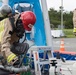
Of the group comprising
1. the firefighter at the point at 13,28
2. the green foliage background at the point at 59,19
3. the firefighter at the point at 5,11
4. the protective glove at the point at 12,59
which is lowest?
the green foliage background at the point at 59,19

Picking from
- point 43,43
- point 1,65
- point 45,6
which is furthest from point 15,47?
point 43,43

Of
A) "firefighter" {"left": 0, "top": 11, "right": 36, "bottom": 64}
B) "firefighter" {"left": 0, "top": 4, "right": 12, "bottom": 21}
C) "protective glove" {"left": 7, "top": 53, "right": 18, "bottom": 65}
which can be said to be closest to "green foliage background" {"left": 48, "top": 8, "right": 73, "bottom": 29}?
"firefighter" {"left": 0, "top": 4, "right": 12, "bottom": 21}

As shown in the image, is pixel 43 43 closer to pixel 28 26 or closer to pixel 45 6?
pixel 45 6

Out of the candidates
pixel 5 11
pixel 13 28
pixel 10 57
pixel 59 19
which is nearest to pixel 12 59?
pixel 10 57

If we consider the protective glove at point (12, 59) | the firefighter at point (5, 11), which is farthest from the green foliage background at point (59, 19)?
the protective glove at point (12, 59)

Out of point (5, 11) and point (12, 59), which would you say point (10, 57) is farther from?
point (5, 11)

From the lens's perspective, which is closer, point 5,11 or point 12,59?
point 12,59

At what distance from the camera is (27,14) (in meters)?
4.23

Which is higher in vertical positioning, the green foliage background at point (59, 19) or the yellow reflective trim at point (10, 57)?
the yellow reflective trim at point (10, 57)

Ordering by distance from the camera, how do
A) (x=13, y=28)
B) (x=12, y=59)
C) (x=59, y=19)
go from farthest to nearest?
(x=59, y=19) < (x=13, y=28) < (x=12, y=59)

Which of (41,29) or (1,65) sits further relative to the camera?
(41,29)

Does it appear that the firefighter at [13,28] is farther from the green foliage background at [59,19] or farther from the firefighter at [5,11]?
the green foliage background at [59,19]

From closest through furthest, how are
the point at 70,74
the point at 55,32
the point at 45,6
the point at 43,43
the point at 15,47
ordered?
1. the point at 15,47
2. the point at 70,74
3. the point at 45,6
4. the point at 43,43
5. the point at 55,32

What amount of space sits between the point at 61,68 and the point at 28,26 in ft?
4.08
